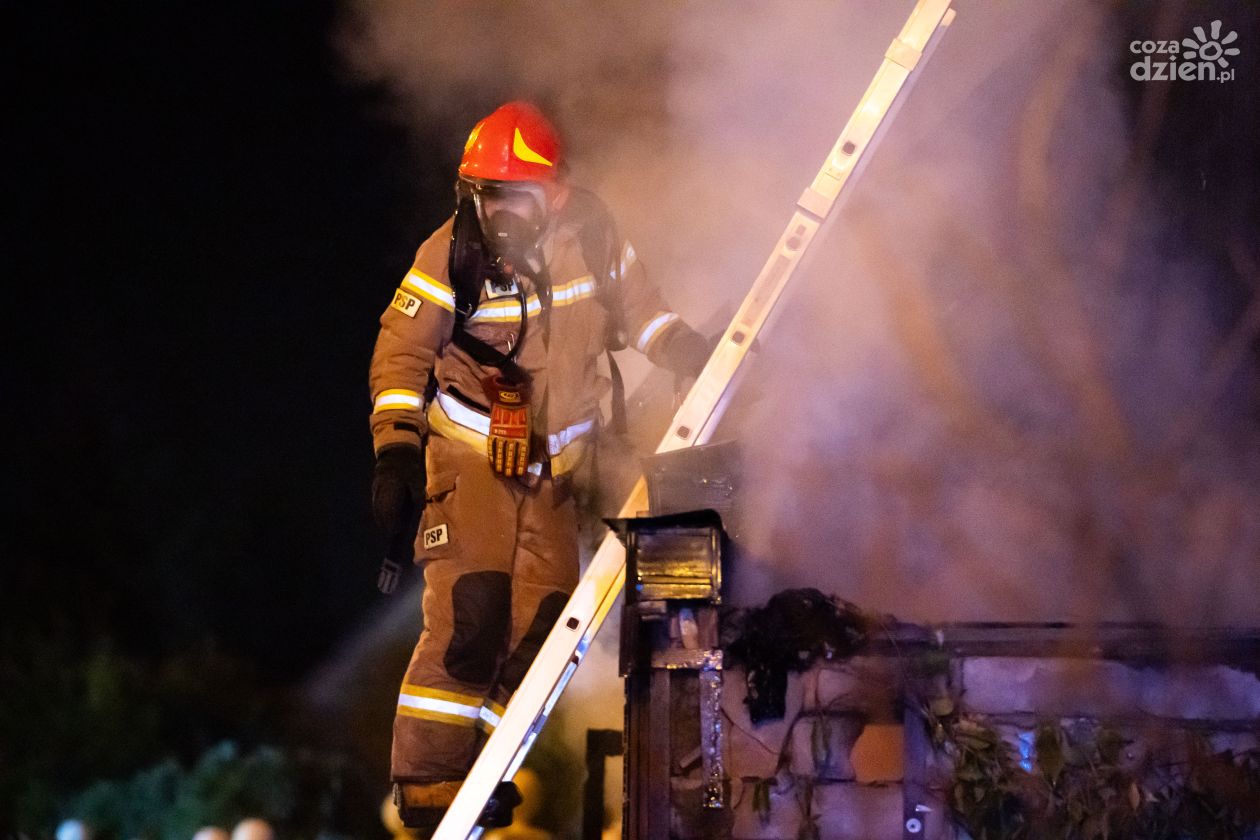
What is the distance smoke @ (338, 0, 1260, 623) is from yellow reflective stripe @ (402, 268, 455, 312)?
36.0 inches

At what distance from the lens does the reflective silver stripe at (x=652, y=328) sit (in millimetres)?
3527

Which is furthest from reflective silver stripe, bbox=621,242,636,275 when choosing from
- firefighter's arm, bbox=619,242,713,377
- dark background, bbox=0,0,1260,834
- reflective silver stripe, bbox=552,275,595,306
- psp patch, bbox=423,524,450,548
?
dark background, bbox=0,0,1260,834

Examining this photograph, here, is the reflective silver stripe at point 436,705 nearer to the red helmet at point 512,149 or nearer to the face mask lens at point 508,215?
the face mask lens at point 508,215

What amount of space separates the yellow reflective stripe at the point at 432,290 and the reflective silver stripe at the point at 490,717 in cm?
119

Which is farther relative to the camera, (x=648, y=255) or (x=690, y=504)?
(x=648, y=255)

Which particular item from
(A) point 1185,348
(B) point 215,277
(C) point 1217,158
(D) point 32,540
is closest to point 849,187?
(A) point 1185,348

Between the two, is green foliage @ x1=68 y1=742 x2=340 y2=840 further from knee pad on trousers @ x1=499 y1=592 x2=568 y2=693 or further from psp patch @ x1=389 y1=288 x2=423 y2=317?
psp patch @ x1=389 y1=288 x2=423 y2=317

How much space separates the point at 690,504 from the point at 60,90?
139 inches

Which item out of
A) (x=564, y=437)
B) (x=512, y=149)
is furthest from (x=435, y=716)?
(x=512, y=149)

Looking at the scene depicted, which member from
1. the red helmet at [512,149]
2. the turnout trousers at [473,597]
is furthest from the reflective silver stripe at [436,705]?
the red helmet at [512,149]

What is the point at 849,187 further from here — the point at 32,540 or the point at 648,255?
the point at 32,540

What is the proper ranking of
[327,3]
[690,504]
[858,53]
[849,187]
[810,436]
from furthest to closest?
[327,3]
[858,53]
[810,436]
[849,187]
[690,504]

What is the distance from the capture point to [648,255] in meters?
4.06

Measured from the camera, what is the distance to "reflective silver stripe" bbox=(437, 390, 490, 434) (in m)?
3.38
